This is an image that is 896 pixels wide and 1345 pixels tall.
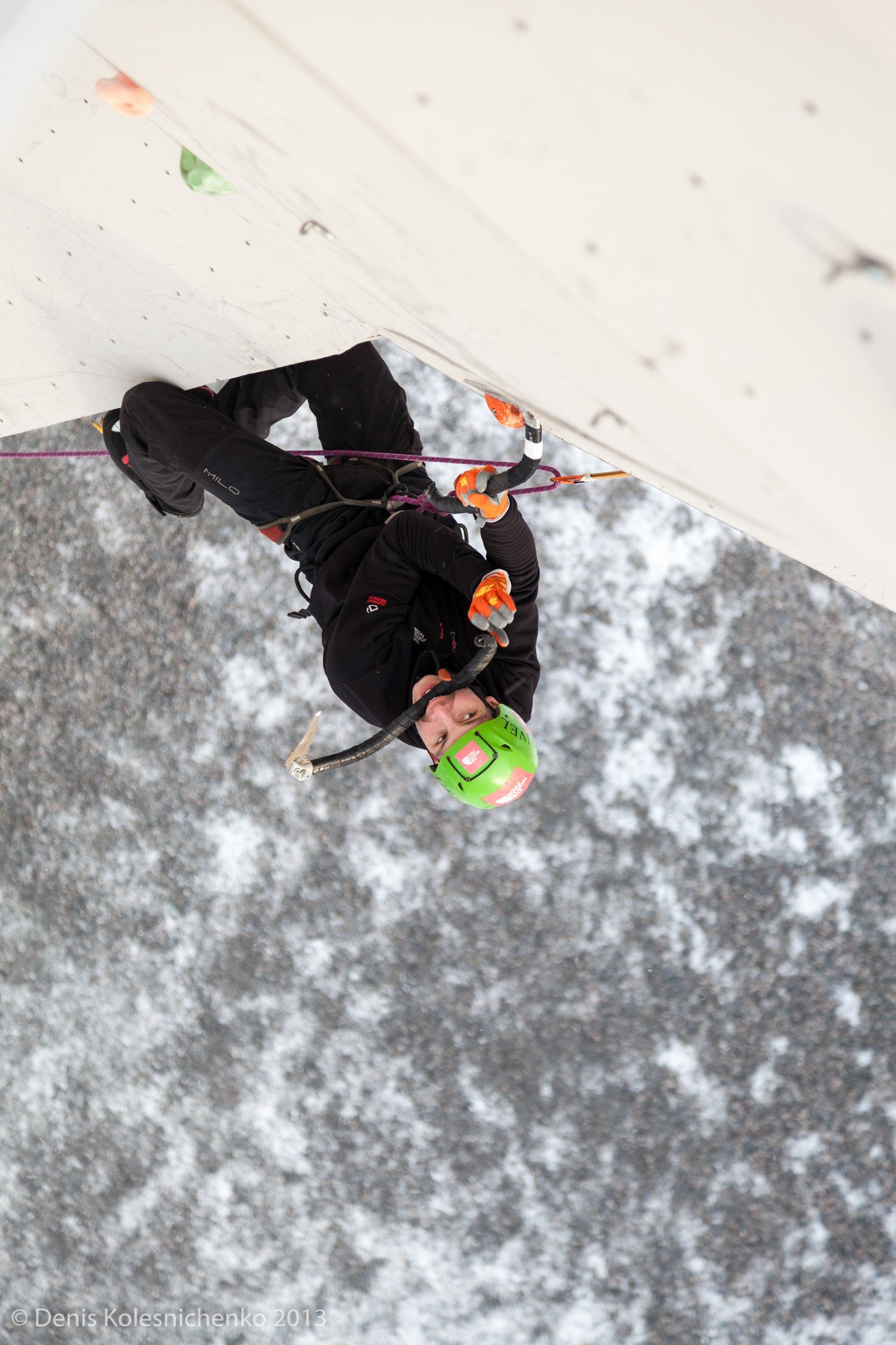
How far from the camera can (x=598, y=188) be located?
2.33 ft

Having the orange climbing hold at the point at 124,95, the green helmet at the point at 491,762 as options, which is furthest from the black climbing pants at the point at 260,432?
the orange climbing hold at the point at 124,95

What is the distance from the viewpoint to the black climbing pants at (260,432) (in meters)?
1.97

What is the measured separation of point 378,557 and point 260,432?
24.6 inches

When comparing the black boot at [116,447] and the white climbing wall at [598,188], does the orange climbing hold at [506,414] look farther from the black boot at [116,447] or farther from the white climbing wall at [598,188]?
the black boot at [116,447]

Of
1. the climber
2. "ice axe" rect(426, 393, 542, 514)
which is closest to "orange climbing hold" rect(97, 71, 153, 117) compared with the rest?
"ice axe" rect(426, 393, 542, 514)

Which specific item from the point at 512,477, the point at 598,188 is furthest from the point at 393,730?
the point at 598,188

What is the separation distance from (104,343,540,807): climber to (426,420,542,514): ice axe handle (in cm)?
17

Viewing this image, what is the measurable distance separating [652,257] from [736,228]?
7cm

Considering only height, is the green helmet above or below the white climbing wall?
below

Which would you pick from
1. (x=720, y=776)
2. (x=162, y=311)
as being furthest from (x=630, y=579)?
(x=162, y=311)

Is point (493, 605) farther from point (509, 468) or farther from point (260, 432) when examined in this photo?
point (260, 432)

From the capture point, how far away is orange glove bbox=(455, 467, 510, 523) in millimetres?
1650

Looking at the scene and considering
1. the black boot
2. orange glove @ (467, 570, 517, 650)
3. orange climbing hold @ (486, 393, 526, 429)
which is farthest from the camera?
the black boot

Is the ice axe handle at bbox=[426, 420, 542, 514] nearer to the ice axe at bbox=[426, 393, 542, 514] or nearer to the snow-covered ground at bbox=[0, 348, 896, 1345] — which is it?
the ice axe at bbox=[426, 393, 542, 514]
